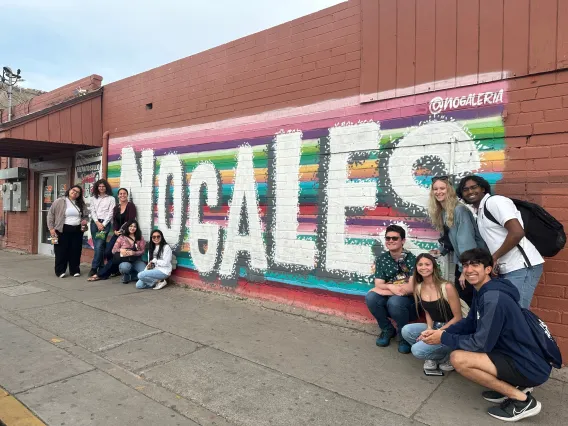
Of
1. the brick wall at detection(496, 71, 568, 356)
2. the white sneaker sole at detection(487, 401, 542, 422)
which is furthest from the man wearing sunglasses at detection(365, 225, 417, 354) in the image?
the white sneaker sole at detection(487, 401, 542, 422)

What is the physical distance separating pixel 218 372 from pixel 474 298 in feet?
7.10

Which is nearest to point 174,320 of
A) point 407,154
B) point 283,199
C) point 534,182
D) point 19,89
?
point 283,199

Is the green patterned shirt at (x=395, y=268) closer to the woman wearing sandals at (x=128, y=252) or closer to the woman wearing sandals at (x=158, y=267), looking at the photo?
the woman wearing sandals at (x=158, y=267)

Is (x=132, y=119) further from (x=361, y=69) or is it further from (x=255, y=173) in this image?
(x=361, y=69)

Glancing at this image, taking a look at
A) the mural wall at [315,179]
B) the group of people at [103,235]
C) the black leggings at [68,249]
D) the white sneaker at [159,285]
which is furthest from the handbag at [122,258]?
the black leggings at [68,249]

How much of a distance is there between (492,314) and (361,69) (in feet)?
10.2

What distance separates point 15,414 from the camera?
287cm

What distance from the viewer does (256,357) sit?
3.87 meters

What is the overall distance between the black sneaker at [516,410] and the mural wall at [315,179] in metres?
1.73

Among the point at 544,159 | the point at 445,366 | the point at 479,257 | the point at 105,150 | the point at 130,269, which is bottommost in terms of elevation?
the point at 445,366

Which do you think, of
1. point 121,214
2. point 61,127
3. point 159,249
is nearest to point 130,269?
point 159,249

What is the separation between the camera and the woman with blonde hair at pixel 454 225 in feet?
11.7

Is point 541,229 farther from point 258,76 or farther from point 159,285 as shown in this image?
point 159,285

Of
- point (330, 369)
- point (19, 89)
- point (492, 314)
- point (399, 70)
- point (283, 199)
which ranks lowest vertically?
point (330, 369)
